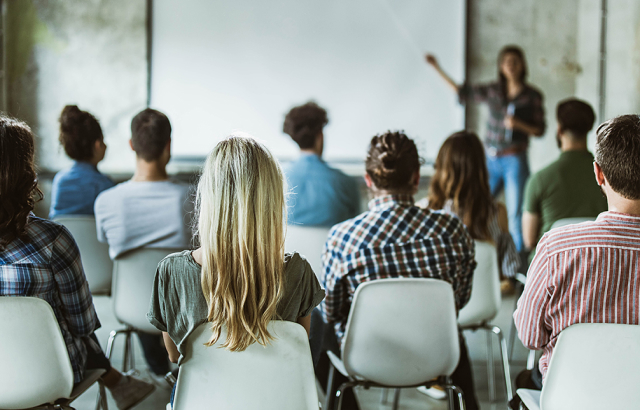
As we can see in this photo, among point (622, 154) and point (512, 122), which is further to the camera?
point (512, 122)

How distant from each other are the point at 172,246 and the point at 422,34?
3206 millimetres

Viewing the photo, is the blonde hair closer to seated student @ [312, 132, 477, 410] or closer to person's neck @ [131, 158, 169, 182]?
seated student @ [312, 132, 477, 410]

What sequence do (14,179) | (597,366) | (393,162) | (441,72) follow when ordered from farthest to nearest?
→ (441,72), (393,162), (14,179), (597,366)

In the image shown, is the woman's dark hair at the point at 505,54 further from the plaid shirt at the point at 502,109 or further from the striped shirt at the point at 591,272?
the striped shirt at the point at 591,272

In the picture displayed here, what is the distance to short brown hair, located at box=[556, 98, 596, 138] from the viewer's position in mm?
2732

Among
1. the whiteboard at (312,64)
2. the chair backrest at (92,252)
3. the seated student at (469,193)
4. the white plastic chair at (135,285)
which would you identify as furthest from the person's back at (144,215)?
the whiteboard at (312,64)

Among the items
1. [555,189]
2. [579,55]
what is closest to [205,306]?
[555,189]

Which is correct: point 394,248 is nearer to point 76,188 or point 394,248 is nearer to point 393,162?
point 393,162

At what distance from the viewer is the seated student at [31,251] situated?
4.70 ft

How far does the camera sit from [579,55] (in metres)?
4.61

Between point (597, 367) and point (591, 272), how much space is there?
0.21 m

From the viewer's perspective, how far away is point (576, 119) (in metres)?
2.73

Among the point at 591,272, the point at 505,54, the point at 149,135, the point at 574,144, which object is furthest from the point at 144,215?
the point at 505,54

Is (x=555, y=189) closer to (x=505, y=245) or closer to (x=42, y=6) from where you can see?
(x=505, y=245)
